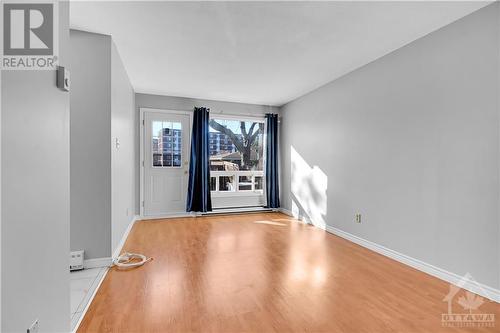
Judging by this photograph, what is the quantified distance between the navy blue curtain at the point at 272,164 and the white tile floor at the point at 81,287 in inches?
145

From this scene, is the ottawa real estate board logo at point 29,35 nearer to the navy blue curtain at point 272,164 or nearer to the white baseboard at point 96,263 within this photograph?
the white baseboard at point 96,263

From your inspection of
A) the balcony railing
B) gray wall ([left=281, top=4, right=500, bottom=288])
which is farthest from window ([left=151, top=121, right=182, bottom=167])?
gray wall ([left=281, top=4, right=500, bottom=288])

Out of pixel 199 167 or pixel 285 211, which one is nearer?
pixel 199 167

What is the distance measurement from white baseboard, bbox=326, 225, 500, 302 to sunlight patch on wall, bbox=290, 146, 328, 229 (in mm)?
833

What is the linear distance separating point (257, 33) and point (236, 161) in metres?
3.56

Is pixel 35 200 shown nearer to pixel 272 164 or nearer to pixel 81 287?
pixel 81 287

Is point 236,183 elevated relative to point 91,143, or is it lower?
lower

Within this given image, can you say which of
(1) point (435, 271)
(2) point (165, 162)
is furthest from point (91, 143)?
(1) point (435, 271)

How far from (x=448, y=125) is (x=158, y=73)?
12.0 feet

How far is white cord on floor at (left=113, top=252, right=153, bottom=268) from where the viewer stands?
2.69 meters

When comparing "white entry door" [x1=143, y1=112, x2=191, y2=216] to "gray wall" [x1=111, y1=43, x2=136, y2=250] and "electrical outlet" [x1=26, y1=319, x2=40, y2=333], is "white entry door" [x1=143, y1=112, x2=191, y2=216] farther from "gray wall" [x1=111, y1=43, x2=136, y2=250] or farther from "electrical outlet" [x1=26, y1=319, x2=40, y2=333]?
"electrical outlet" [x1=26, y1=319, x2=40, y2=333]

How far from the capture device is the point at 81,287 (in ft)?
7.35

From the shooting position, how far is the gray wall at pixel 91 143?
259 centimetres

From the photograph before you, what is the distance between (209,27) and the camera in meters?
2.50
